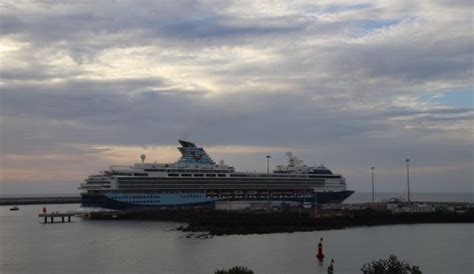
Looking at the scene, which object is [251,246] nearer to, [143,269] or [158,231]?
[143,269]

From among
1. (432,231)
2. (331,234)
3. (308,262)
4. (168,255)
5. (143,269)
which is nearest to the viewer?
(143,269)

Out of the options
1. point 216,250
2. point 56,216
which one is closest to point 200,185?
point 56,216

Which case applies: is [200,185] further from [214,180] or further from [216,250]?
[216,250]

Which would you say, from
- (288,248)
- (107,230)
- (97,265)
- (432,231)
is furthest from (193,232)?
(432,231)

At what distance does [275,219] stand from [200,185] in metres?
27.7

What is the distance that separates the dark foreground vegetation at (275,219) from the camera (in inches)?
2089

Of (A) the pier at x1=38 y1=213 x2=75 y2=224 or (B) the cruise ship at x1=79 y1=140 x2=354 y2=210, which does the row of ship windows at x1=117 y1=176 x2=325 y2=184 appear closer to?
(B) the cruise ship at x1=79 y1=140 x2=354 y2=210

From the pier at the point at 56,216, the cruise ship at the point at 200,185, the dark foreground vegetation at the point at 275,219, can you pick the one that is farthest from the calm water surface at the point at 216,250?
the cruise ship at the point at 200,185

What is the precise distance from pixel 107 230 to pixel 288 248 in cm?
2122

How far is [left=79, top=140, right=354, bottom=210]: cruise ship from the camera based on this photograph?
77750 mm

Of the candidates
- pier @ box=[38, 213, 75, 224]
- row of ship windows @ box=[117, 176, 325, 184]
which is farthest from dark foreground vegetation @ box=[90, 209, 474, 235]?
row of ship windows @ box=[117, 176, 325, 184]

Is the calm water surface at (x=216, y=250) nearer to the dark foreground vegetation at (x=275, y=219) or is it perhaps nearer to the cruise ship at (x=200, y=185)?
the dark foreground vegetation at (x=275, y=219)

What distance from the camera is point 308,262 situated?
3500cm

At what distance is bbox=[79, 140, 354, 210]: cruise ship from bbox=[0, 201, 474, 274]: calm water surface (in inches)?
840
